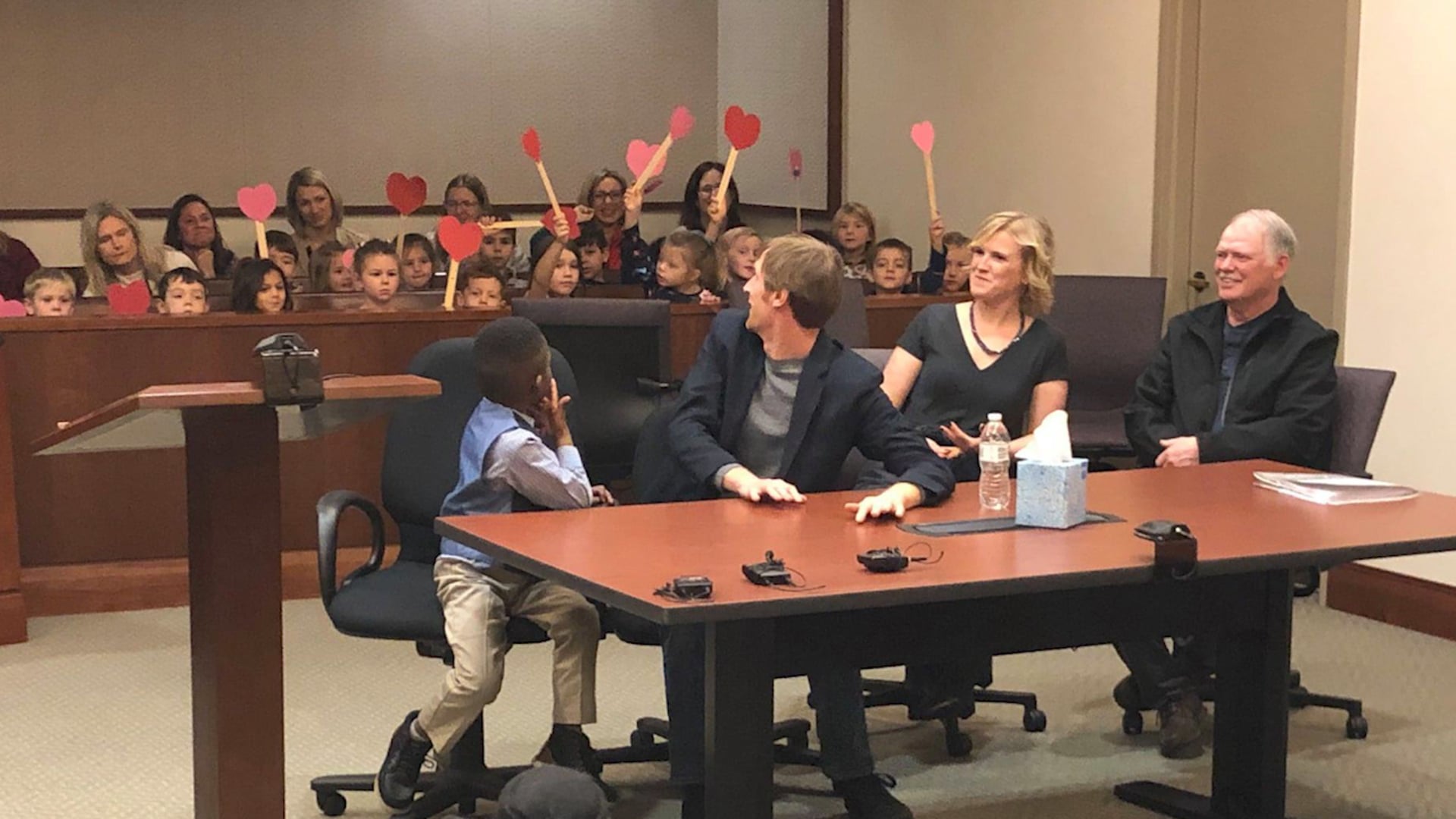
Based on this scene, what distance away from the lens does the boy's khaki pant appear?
11.4ft

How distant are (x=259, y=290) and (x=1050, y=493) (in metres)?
3.47

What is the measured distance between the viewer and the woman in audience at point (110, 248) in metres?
7.00

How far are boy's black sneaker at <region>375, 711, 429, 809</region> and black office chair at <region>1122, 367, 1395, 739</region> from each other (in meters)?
1.77

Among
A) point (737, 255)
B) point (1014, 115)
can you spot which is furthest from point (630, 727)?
point (1014, 115)

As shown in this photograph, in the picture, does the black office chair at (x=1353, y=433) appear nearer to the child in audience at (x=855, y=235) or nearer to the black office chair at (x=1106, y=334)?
the black office chair at (x=1106, y=334)

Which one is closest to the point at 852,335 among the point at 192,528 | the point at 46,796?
the point at 46,796

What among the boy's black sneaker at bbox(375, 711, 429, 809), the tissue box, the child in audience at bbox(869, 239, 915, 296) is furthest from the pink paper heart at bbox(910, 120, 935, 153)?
the boy's black sneaker at bbox(375, 711, 429, 809)

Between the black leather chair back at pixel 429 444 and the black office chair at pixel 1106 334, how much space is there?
7.34 ft

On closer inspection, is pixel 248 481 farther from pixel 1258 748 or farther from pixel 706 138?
pixel 706 138

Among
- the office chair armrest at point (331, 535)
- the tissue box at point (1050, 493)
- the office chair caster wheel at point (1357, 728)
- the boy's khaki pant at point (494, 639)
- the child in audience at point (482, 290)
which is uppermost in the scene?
the child in audience at point (482, 290)

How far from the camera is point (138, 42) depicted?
978 cm

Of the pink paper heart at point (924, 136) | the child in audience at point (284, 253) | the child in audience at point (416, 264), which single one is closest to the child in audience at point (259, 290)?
the child in audience at point (416, 264)

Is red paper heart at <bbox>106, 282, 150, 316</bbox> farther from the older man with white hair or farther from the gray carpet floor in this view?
the older man with white hair

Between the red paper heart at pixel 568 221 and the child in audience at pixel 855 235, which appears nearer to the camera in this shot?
the red paper heart at pixel 568 221
